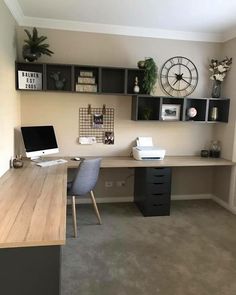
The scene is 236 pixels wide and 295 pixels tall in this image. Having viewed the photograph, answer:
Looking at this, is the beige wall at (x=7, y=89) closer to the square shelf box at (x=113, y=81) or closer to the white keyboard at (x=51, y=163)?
the white keyboard at (x=51, y=163)

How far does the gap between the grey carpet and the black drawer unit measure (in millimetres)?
118

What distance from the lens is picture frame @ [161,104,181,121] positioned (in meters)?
4.02

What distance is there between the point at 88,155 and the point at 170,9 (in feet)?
7.14

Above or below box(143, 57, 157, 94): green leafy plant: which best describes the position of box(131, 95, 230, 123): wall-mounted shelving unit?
below

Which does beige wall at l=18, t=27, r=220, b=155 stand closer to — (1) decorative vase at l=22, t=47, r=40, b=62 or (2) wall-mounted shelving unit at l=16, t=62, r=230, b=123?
(2) wall-mounted shelving unit at l=16, t=62, r=230, b=123

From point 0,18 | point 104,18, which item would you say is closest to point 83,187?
point 0,18

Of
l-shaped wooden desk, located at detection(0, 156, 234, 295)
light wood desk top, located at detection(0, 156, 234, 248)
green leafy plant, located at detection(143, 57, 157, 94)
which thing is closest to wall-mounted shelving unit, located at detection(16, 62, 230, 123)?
green leafy plant, located at detection(143, 57, 157, 94)

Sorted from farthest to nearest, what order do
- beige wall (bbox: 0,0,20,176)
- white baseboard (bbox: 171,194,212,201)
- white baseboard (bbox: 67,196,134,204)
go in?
white baseboard (bbox: 171,194,212,201) → white baseboard (bbox: 67,196,134,204) → beige wall (bbox: 0,0,20,176)

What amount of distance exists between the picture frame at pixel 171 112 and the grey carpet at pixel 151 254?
139 centimetres

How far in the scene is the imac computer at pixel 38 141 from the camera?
324cm

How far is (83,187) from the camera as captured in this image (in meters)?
3.09

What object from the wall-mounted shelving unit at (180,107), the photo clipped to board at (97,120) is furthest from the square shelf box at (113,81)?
the photo clipped to board at (97,120)

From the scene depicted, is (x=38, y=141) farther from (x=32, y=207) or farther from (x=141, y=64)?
(x=141, y=64)

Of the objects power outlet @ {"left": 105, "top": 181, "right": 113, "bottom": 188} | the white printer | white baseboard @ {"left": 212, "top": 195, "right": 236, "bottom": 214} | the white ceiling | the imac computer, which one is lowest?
white baseboard @ {"left": 212, "top": 195, "right": 236, "bottom": 214}
